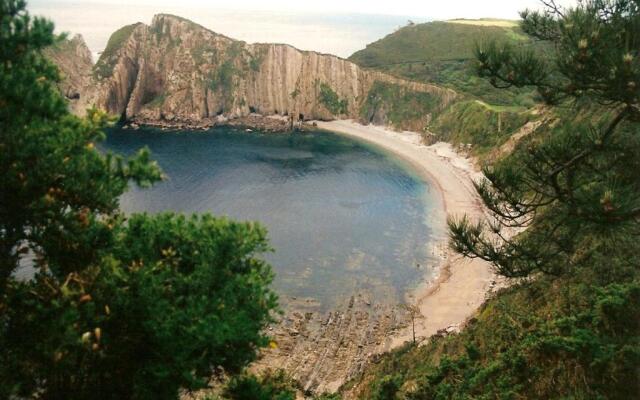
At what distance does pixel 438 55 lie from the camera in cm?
15088

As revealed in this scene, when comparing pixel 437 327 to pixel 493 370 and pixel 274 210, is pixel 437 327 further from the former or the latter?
pixel 274 210

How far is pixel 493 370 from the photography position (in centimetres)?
1595

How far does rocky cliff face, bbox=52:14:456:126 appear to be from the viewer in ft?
389

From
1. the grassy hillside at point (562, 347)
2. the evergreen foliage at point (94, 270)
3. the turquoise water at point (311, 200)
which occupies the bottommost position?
the turquoise water at point (311, 200)

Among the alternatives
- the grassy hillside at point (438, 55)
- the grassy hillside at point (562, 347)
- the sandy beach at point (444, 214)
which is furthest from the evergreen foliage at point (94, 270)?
the grassy hillside at point (438, 55)

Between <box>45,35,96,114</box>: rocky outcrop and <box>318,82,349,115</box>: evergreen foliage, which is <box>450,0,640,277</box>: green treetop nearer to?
<box>45,35,96,114</box>: rocky outcrop

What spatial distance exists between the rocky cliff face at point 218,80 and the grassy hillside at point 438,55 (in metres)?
14.7

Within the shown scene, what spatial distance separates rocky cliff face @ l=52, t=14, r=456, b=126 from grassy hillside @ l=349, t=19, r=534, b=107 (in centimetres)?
1475

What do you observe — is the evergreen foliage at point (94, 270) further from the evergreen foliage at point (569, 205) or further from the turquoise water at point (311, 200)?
the turquoise water at point (311, 200)

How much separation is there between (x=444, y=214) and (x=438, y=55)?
3962 inches

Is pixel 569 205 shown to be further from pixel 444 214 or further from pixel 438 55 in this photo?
pixel 438 55

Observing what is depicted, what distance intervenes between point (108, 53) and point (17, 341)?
12918 cm

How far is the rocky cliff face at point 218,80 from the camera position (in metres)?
119

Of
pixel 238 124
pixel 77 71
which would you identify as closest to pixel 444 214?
pixel 238 124
